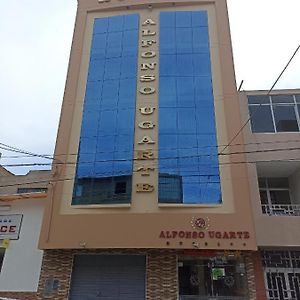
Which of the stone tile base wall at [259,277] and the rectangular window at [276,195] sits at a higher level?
the rectangular window at [276,195]

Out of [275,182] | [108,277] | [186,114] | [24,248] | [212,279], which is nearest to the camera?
[212,279]

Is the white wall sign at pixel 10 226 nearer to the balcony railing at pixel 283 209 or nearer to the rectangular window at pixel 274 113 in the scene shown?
the balcony railing at pixel 283 209

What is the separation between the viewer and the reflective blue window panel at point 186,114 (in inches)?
638

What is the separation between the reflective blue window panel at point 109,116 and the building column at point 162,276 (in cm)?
276

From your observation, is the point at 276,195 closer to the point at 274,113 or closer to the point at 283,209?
the point at 283,209

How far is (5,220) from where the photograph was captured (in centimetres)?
1775

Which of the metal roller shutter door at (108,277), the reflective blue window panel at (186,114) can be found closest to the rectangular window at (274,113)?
the reflective blue window panel at (186,114)

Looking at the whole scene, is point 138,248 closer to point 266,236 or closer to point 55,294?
point 55,294

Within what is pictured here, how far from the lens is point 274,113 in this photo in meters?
18.3

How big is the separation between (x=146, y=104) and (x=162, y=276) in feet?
27.0

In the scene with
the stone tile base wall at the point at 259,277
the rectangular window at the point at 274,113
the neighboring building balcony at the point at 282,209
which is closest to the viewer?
the stone tile base wall at the point at 259,277

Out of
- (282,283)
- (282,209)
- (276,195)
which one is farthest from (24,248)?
(276,195)

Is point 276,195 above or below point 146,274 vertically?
above

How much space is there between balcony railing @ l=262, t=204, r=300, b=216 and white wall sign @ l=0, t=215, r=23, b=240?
11.6 m
